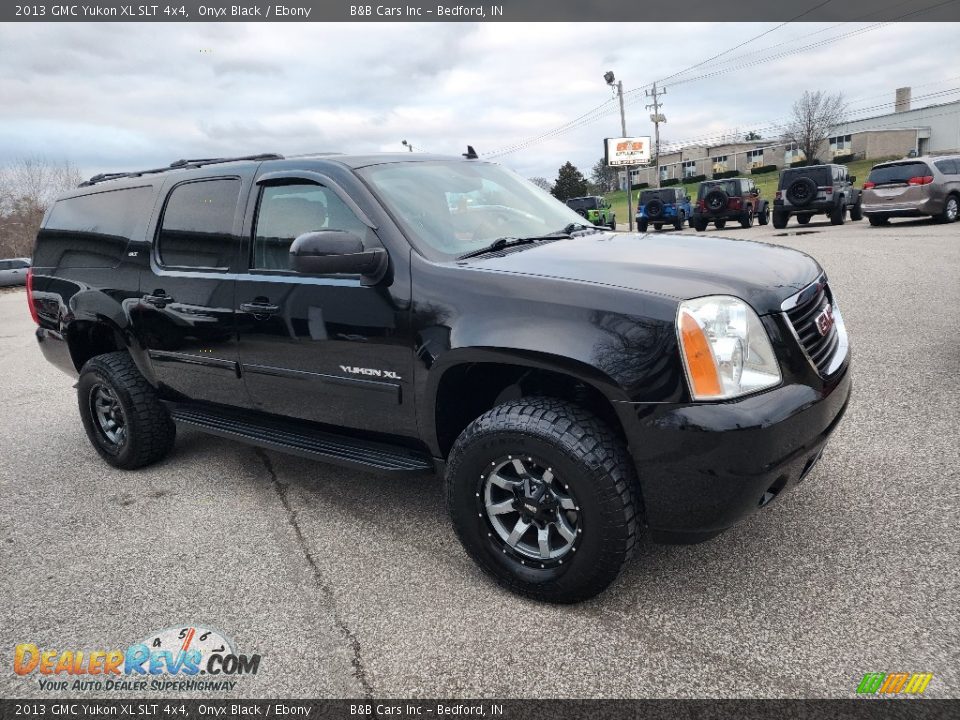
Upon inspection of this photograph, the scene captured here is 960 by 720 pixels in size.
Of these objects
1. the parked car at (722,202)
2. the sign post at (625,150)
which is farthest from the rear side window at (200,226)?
the sign post at (625,150)

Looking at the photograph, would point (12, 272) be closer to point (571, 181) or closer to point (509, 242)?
point (509, 242)

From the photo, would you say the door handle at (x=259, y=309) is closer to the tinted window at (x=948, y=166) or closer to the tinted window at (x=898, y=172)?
the tinted window at (x=898, y=172)

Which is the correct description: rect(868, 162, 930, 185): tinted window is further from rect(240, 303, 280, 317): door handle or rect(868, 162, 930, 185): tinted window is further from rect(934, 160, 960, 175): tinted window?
rect(240, 303, 280, 317): door handle

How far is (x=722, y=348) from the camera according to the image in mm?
2316

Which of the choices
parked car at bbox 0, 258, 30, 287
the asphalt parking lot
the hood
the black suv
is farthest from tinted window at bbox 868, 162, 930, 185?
parked car at bbox 0, 258, 30, 287

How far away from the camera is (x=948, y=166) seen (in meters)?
16.2

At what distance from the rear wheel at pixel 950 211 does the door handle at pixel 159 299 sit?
17959mm

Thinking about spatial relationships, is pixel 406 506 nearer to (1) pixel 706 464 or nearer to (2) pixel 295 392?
(2) pixel 295 392

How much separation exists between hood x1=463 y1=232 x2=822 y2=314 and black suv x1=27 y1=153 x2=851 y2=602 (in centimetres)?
2

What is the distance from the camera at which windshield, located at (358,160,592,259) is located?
3.08 meters

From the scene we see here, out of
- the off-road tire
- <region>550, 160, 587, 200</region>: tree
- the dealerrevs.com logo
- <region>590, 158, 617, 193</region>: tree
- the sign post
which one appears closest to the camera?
the dealerrevs.com logo

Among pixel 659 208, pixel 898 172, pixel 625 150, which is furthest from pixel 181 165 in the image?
pixel 625 150

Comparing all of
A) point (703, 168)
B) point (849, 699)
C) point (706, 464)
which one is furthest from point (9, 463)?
point (703, 168)

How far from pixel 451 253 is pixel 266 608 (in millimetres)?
1678
